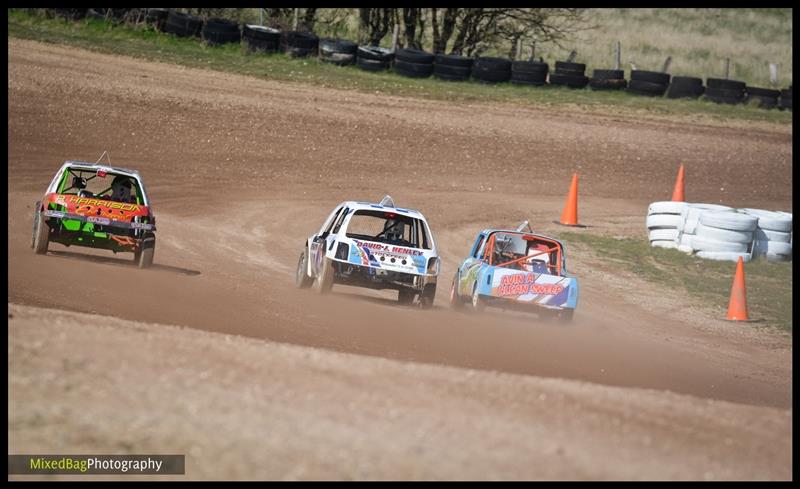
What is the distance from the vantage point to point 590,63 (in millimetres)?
45188

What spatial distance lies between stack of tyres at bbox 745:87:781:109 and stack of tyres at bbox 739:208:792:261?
57.7 feet

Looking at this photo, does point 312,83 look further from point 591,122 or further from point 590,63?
point 590,63

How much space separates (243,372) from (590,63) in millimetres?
39012

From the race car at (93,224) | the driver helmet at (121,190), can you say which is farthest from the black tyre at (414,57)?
the race car at (93,224)

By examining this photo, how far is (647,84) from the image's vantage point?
36.2m

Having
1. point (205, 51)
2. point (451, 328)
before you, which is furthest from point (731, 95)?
point (451, 328)

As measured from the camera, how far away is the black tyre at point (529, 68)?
35.5m

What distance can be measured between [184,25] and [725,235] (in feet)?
69.2

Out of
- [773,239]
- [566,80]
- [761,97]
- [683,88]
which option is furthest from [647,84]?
[773,239]

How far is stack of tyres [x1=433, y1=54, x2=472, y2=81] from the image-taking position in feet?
115

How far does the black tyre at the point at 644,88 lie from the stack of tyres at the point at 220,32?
12120 millimetres

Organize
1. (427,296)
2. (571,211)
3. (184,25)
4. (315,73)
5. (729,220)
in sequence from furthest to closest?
1. (184,25)
2. (315,73)
3. (571,211)
4. (729,220)
5. (427,296)

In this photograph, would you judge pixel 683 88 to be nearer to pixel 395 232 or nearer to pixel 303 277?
pixel 395 232

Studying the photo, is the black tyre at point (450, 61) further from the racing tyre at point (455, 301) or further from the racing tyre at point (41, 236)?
the racing tyre at point (41, 236)
